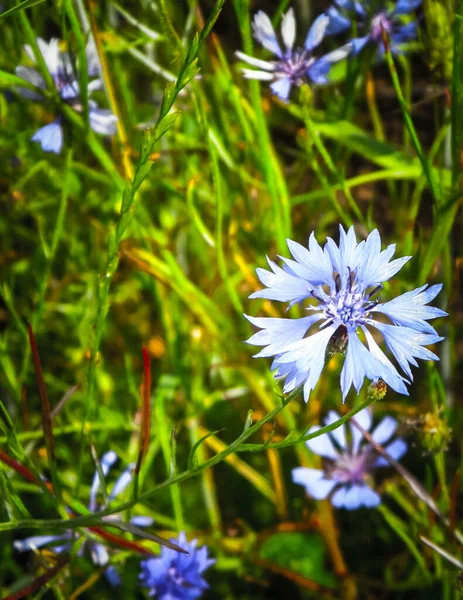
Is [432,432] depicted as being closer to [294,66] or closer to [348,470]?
[348,470]

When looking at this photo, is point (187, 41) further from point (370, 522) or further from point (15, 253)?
point (370, 522)

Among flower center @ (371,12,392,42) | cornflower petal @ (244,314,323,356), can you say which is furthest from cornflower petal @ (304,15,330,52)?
cornflower petal @ (244,314,323,356)

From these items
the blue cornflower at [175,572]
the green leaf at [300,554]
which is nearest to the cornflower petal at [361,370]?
the blue cornflower at [175,572]

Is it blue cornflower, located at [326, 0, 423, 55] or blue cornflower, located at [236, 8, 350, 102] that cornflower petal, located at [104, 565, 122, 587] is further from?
blue cornflower, located at [326, 0, 423, 55]

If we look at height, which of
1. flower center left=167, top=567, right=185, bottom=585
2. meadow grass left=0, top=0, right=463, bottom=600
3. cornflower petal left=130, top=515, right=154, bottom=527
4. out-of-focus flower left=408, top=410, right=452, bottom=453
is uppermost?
meadow grass left=0, top=0, right=463, bottom=600

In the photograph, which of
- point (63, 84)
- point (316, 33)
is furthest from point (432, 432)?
point (63, 84)

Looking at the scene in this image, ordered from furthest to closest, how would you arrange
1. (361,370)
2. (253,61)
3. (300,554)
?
(300,554)
(253,61)
(361,370)
